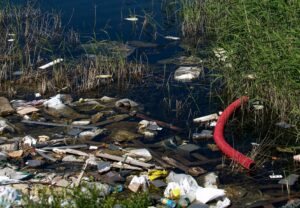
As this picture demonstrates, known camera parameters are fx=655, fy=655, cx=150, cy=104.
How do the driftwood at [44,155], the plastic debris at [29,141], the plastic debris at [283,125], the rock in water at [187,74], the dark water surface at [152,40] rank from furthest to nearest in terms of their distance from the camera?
1. the rock in water at [187,74]
2. the dark water surface at [152,40]
3. the plastic debris at [283,125]
4. the plastic debris at [29,141]
5. the driftwood at [44,155]

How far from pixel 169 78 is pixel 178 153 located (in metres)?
2.21

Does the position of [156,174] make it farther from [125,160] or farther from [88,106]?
[88,106]

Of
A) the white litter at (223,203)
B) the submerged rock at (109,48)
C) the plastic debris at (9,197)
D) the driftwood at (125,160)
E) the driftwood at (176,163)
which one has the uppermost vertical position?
the submerged rock at (109,48)

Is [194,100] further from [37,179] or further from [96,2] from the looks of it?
[96,2]

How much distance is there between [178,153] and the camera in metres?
6.46

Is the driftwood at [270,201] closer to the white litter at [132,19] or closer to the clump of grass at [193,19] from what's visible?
the clump of grass at [193,19]

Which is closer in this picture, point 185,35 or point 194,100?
point 194,100

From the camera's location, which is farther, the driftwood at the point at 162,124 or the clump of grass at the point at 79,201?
the driftwood at the point at 162,124

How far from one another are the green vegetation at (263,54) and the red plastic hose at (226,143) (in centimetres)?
20

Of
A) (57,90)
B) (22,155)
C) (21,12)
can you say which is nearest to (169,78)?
(57,90)

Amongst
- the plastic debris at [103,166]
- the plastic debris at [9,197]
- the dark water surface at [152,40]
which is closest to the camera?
the plastic debris at [9,197]

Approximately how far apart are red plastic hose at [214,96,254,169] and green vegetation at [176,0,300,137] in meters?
0.20

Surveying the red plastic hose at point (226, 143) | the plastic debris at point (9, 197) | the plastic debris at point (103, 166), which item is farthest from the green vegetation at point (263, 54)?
the plastic debris at point (9, 197)

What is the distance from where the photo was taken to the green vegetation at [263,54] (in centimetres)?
638
